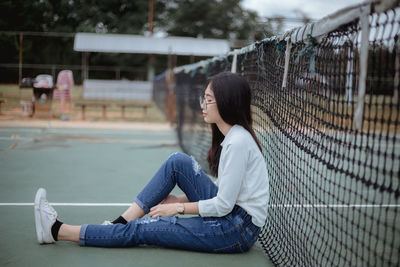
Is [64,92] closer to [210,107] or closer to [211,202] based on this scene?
[210,107]

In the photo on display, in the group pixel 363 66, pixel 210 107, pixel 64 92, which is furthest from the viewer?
pixel 64 92

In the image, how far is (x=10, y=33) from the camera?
15922 millimetres

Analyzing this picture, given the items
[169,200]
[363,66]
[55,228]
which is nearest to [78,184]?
[55,228]

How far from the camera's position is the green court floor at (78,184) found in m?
2.66

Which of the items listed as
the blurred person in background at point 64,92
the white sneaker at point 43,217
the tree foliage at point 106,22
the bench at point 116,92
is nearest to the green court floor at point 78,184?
the white sneaker at point 43,217

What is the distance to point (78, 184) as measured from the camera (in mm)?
4809

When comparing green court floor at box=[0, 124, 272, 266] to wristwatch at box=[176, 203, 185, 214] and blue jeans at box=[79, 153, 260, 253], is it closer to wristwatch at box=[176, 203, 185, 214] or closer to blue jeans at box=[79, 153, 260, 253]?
blue jeans at box=[79, 153, 260, 253]

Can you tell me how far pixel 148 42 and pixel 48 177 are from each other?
18.1 m

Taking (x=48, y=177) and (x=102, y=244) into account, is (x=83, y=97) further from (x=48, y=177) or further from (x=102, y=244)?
(x=102, y=244)

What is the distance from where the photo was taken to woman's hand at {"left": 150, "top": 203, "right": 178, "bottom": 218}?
2.61m

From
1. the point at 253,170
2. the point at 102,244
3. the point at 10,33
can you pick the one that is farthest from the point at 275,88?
the point at 10,33

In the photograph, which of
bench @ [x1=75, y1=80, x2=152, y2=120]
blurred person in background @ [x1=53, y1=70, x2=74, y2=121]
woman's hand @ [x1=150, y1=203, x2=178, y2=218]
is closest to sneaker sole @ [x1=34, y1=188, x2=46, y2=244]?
woman's hand @ [x1=150, y1=203, x2=178, y2=218]

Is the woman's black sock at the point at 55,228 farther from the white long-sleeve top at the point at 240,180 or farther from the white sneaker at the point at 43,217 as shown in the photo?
the white long-sleeve top at the point at 240,180

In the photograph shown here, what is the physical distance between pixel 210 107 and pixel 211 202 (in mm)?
543
